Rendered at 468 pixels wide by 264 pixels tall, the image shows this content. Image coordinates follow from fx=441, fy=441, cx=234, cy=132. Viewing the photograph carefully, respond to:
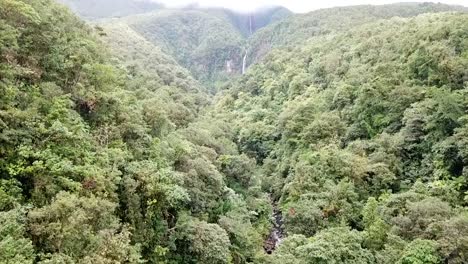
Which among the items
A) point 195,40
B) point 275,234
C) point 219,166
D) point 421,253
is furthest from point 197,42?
point 421,253

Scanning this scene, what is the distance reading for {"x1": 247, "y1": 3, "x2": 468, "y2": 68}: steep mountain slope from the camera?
393 feet

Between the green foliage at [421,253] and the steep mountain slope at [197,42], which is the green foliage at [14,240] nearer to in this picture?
the green foliage at [421,253]

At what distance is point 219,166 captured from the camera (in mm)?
38062

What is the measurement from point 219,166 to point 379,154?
13254mm

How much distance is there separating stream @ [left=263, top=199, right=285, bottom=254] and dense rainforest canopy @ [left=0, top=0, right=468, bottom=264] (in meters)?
0.23

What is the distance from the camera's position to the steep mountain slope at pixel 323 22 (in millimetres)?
119812

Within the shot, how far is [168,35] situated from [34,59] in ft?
498

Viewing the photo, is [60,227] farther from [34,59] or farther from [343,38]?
[343,38]

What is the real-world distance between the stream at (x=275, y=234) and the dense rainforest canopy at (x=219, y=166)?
23cm

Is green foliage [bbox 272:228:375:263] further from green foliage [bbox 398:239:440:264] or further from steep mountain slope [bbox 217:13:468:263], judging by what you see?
green foliage [bbox 398:239:440:264]

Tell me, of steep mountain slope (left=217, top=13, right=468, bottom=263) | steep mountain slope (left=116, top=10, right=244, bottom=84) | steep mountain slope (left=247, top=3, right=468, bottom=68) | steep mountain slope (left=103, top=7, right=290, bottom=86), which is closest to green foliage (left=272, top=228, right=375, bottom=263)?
steep mountain slope (left=217, top=13, right=468, bottom=263)

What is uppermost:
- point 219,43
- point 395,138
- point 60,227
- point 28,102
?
point 28,102

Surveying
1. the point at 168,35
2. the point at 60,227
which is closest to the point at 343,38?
the point at 60,227

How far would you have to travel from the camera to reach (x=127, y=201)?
900 inches
